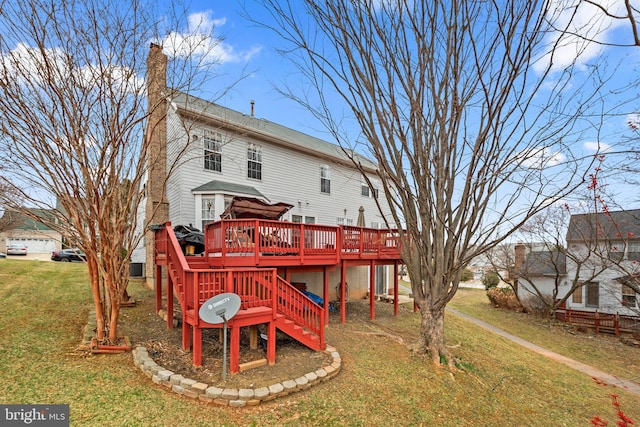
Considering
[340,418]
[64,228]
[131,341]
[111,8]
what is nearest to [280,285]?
[340,418]

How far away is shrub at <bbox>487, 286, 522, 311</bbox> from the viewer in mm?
19156

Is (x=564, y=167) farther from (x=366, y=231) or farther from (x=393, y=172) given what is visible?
(x=366, y=231)

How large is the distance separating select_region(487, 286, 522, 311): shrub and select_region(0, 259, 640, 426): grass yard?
38.0 feet

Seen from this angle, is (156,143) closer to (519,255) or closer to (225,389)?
(225,389)

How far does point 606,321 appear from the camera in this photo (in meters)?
14.7

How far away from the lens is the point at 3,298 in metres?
8.01

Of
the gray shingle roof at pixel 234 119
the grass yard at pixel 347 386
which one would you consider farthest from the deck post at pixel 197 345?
the gray shingle roof at pixel 234 119

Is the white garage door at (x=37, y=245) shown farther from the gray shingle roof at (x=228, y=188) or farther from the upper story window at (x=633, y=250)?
the upper story window at (x=633, y=250)

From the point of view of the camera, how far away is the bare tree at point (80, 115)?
498cm

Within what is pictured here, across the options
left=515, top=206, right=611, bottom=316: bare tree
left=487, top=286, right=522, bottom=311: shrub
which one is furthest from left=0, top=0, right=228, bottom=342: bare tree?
left=487, top=286, right=522, bottom=311: shrub

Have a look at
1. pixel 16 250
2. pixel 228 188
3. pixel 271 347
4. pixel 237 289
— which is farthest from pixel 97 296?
pixel 16 250

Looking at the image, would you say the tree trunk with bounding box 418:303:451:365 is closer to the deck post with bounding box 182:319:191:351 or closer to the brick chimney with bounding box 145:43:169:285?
the deck post with bounding box 182:319:191:351

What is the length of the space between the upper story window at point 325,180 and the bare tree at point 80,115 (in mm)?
9116

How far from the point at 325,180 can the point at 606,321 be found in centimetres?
1504
